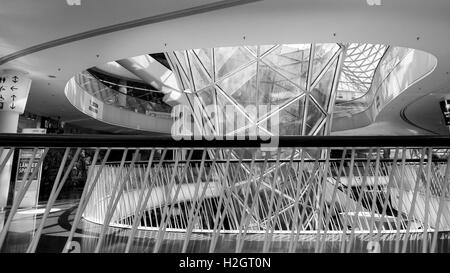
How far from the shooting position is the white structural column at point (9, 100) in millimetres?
11141

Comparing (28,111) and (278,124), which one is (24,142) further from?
(28,111)

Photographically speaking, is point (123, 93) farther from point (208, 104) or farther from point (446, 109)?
point (446, 109)

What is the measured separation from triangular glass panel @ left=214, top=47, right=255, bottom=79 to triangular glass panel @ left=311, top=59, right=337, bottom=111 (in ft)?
9.30

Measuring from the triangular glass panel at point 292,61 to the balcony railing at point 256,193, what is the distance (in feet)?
14.2

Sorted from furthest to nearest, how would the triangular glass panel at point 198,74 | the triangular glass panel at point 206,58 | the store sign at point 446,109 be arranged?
the store sign at point 446,109 < the triangular glass panel at point 206,58 < the triangular glass panel at point 198,74

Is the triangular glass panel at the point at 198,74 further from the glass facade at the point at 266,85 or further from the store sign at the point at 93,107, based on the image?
the store sign at the point at 93,107

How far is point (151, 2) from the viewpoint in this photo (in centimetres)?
681

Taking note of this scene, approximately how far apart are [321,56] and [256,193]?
1206cm

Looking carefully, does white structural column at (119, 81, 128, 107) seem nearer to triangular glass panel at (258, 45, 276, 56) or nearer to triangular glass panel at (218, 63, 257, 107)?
triangular glass panel at (218, 63, 257, 107)

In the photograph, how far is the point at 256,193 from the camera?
8.23ft

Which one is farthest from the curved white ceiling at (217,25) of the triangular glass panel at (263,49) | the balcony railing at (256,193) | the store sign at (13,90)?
the triangular glass panel at (263,49)

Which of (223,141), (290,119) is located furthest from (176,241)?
(290,119)
